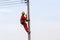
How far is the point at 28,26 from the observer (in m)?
9.58

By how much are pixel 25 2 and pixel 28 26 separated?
0.85 metres

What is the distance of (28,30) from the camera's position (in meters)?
9.66

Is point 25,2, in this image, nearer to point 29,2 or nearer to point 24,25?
point 29,2

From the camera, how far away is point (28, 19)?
957 cm

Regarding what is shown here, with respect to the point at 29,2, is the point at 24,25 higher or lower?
lower

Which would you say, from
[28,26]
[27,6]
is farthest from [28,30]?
[27,6]

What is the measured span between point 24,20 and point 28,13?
364 millimetres

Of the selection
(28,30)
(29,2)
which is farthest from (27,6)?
(28,30)

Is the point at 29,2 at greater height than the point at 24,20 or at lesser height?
greater

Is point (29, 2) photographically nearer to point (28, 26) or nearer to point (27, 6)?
point (27, 6)

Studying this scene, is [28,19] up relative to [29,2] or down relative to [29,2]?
down

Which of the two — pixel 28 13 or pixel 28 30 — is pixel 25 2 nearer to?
pixel 28 13

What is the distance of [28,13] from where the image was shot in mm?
9523

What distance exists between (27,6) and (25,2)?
18cm
